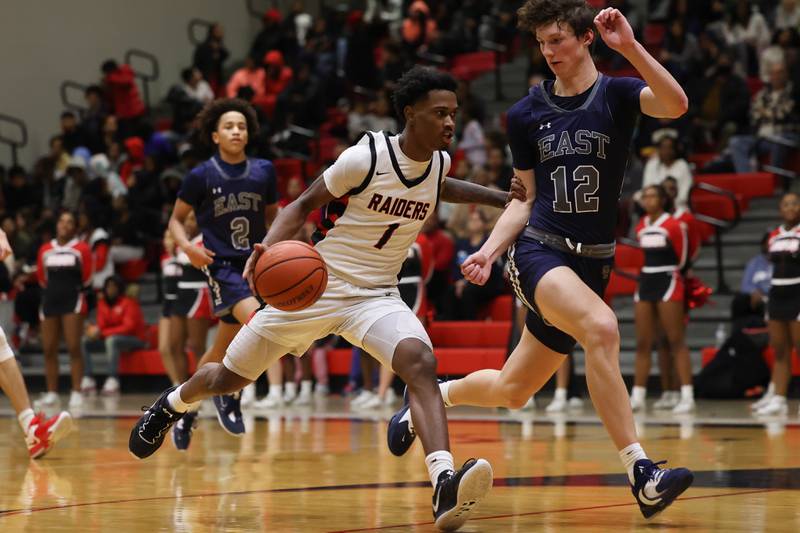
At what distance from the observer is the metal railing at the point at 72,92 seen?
68.8ft

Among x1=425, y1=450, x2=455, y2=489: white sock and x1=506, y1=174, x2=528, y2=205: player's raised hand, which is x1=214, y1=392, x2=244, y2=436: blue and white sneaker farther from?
x1=425, y1=450, x2=455, y2=489: white sock

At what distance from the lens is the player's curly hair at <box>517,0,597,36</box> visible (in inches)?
226

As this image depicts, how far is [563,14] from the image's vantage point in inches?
→ 226

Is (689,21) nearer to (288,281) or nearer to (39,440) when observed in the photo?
(39,440)

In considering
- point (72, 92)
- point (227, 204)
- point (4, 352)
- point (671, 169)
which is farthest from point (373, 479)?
point (72, 92)

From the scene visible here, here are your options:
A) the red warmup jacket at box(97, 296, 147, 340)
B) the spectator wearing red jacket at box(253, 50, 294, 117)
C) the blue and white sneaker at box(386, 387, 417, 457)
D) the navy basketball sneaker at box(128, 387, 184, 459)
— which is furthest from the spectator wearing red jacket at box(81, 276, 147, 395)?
the blue and white sneaker at box(386, 387, 417, 457)

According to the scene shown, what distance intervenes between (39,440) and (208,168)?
2007 millimetres

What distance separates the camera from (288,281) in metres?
5.45

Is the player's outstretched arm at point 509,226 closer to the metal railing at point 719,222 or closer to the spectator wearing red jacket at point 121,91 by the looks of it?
the metal railing at point 719,222

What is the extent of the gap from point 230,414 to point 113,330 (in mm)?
7840

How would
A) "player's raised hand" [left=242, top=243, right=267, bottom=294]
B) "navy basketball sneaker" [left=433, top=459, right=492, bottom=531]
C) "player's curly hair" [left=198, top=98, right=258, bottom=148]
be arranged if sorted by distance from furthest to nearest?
"player's curly hair" [left=198, top=98, right=258, bottom=148] < "player's raised hand" [left=242, top=243, right=267, bottom=294] < "navy basketball sneaker" [left=433, top=459, right=492, bottom=531]

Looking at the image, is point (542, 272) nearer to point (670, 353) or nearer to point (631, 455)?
point (631, 455)

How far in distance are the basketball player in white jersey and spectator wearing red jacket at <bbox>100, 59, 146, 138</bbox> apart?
15.3m

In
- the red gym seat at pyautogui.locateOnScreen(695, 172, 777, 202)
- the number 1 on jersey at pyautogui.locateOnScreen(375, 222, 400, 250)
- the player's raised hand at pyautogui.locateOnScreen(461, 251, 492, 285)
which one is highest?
the number 1 on jersey at pyautogui.locateOnScreen(375, 222, 400, 250)
